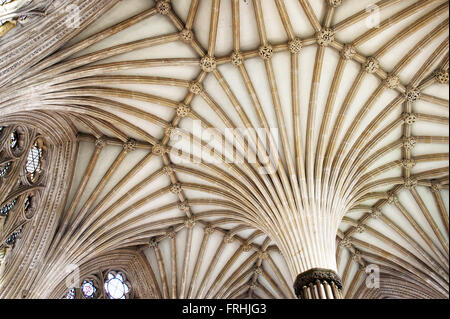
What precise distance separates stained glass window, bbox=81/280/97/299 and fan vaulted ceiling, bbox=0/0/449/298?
1053 millimetres

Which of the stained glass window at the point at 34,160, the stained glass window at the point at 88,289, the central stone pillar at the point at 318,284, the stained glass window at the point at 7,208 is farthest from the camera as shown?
the stained glass window at the point at 88,289

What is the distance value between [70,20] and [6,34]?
2.06m

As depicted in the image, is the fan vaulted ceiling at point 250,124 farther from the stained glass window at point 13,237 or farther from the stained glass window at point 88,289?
the stained glass window at point 88,289

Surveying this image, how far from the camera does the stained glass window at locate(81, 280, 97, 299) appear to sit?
18234 millimetres

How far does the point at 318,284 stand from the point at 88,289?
32.3 ft

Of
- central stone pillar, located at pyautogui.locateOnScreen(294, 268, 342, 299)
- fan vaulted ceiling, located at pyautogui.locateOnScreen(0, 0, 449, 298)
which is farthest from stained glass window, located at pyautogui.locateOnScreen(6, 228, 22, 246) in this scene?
central stone pillar, located at pyautogui.locateOnScreen(294, 268, 342, 299)

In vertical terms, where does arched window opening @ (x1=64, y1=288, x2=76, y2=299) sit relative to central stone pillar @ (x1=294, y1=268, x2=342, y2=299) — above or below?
above

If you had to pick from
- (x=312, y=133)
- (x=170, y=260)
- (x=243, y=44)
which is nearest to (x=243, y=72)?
(x=243, y=44)

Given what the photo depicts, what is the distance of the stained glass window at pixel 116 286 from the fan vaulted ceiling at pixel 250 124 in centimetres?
155

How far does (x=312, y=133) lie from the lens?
1593 cm

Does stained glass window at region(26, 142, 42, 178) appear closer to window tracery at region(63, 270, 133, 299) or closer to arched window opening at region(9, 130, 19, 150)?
arched window opening at region(9, 130, 19, 150)

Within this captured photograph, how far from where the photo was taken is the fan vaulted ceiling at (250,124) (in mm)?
14547

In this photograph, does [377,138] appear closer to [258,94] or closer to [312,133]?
[312,133]

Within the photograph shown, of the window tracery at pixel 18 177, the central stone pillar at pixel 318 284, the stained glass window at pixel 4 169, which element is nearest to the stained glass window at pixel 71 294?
the window tracery at pixel 18 177
